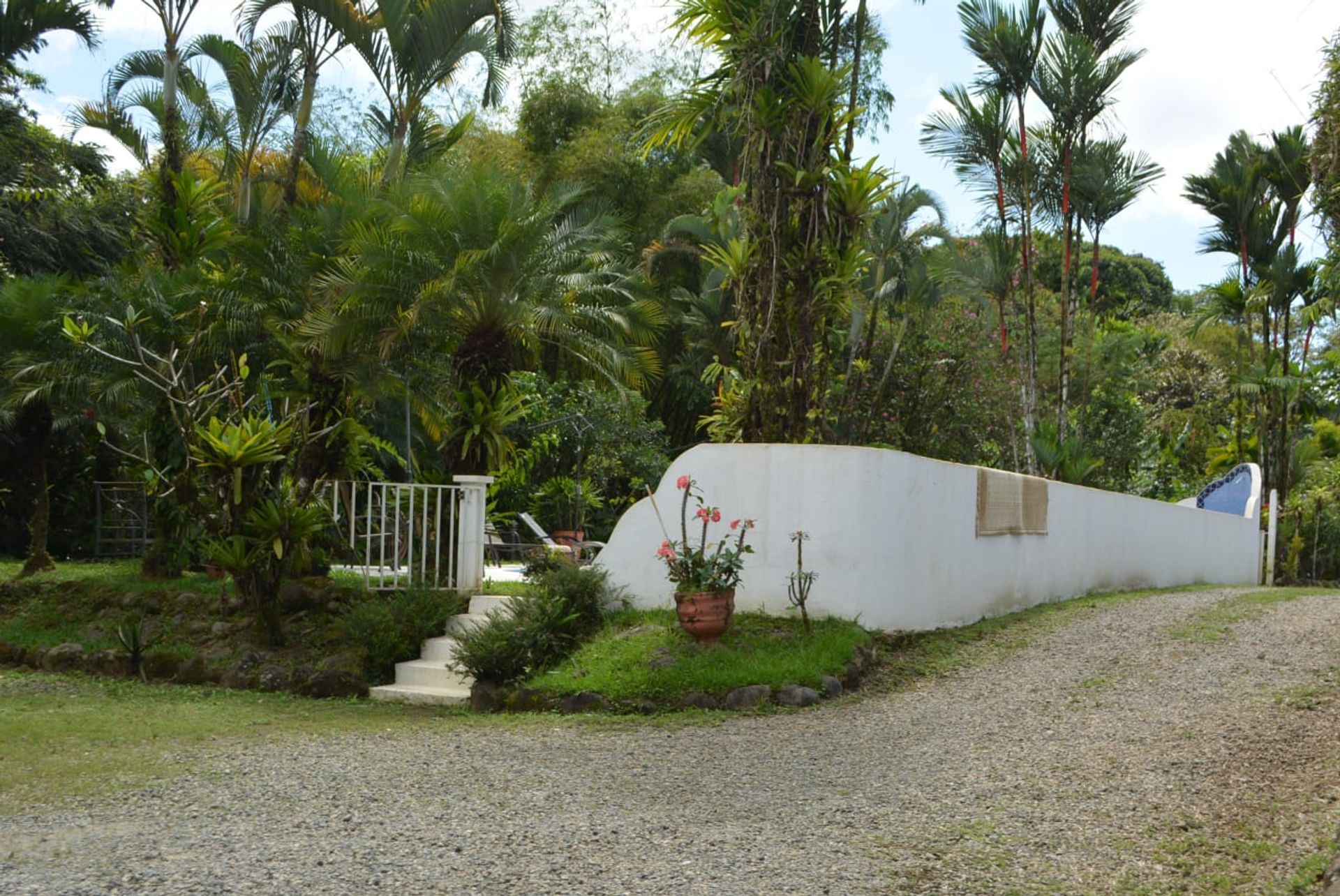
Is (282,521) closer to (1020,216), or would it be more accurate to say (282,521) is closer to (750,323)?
(750,323)

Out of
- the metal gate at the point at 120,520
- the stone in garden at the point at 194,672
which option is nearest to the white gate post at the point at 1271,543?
the stone in garden at the point at 194,672

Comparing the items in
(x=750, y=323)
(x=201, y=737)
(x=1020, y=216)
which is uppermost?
(x=1020, y=216)

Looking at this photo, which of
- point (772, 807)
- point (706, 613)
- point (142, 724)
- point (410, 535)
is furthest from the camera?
point (410, 535)

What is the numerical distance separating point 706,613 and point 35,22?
13105mm

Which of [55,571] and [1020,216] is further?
[1020,216]

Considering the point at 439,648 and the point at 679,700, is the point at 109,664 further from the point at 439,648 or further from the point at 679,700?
the point at 679,700

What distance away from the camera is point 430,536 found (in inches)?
469

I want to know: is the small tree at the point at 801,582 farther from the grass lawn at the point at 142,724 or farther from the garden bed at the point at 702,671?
the grass lawn at the point at 142,724

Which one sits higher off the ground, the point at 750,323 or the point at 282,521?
the point at 750,323

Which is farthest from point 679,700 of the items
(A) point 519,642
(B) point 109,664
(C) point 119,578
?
(C) point 119,578

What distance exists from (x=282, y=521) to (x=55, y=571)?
583cm

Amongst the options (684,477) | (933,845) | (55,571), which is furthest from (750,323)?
(55,571)

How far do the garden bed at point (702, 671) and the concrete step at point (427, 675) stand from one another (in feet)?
2.53

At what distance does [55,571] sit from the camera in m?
14.6
